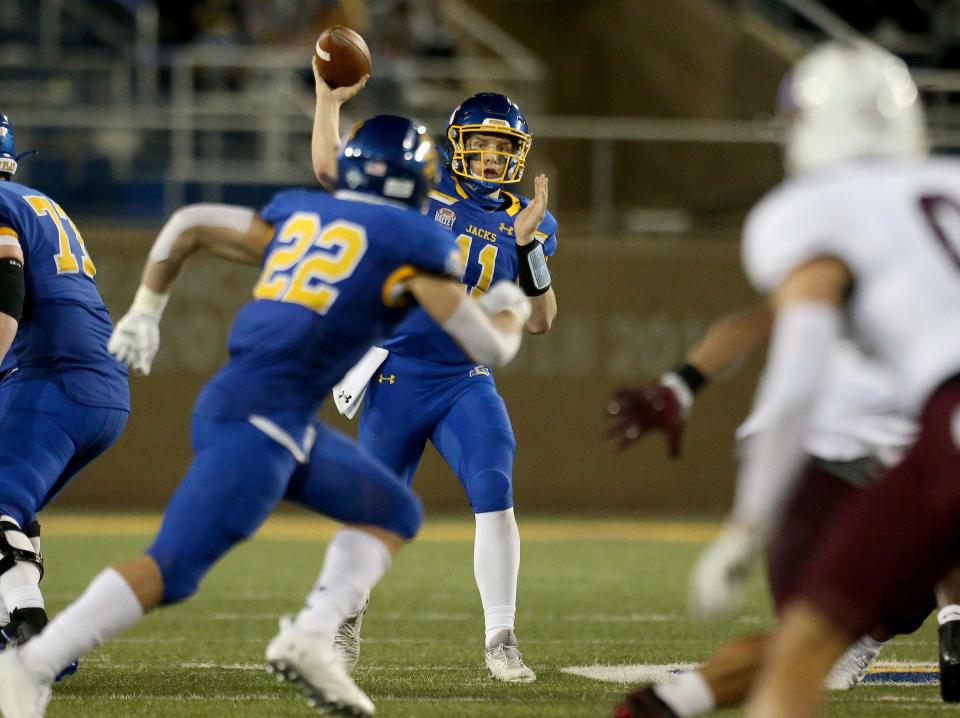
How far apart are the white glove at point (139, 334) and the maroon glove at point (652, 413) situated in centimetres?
132

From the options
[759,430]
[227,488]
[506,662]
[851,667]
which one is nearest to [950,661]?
[851,667]

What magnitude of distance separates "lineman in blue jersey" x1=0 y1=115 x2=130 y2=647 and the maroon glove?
2234 mm

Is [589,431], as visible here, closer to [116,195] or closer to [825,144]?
[116,195]

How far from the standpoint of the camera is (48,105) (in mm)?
12969

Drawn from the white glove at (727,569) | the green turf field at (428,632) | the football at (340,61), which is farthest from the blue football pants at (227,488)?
the football at (340,61)

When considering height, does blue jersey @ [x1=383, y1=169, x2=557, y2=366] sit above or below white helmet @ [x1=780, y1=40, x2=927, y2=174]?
below

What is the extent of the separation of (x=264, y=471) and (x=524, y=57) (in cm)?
1291

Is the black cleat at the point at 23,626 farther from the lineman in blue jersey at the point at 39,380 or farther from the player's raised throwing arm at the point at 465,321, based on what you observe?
the player's raised throwing arm at the point at 465,321

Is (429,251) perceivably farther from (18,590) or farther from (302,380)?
(18,590)

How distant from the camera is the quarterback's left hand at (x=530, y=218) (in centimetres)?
541

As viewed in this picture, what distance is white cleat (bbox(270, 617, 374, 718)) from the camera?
3916mm

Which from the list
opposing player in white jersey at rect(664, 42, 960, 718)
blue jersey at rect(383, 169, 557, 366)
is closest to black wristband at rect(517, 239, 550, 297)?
blue jersey at rect(383, 169, 557, 366)

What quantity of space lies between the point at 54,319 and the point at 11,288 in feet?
1.09

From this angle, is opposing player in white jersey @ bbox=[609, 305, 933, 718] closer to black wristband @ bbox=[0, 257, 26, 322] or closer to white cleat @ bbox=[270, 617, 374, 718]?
white cleat @ bbox=[270, 617, 374, 718]
